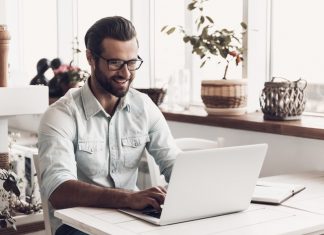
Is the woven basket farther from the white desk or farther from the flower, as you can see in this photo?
the flower

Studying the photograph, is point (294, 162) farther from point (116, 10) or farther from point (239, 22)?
point (116, 10)

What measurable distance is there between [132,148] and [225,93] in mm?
845

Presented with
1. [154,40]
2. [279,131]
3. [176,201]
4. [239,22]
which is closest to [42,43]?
[154,40]

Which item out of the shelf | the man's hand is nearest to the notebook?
the man's hand

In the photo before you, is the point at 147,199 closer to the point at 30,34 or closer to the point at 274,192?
the point at 274,192

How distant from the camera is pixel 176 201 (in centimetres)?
165

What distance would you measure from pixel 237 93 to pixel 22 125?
7.75 ft

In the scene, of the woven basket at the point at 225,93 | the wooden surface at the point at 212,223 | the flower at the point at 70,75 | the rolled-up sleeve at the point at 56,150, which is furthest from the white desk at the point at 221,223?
the flower at the point at 70,75

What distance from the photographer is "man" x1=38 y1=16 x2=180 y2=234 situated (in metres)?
2.01

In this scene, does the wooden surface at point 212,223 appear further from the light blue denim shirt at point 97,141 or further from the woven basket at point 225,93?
the woven basket at point 225,93

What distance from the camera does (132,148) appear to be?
2.26 m

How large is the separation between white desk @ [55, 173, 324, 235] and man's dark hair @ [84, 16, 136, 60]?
0.64m

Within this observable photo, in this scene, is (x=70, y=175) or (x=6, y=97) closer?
(x=70, y=175)

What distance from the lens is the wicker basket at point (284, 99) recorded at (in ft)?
8.87
